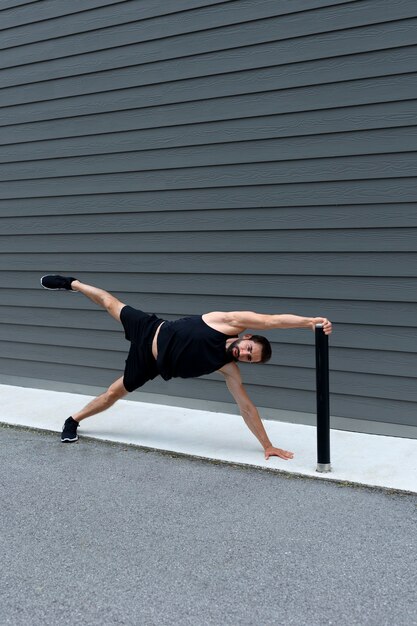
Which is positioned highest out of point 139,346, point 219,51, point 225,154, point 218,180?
point 219,51

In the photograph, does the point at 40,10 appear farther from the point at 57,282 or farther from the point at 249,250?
the point at 249,250

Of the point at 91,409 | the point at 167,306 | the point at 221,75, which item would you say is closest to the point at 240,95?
the point at 221,75

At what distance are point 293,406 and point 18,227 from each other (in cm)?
342

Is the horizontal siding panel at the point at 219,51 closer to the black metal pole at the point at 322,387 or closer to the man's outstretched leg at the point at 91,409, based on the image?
the black metal pole at the point at 322,387

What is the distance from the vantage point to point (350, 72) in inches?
214

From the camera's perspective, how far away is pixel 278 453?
5285 millimetres

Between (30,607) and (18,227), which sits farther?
(18,227)

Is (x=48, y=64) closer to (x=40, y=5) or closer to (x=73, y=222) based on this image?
(x=40, y=5)

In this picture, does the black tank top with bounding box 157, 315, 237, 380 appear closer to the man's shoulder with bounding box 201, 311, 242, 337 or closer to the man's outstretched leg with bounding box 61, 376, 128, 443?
the man's shoulder with bounding box 201, 311, 242, 337

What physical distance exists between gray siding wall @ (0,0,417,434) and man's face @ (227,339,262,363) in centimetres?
91

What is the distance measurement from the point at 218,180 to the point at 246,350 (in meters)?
1.72

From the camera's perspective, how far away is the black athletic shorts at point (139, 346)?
18.1ft

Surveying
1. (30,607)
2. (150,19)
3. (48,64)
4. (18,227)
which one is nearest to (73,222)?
(18,227)

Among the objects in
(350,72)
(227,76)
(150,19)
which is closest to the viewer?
(350,72)
